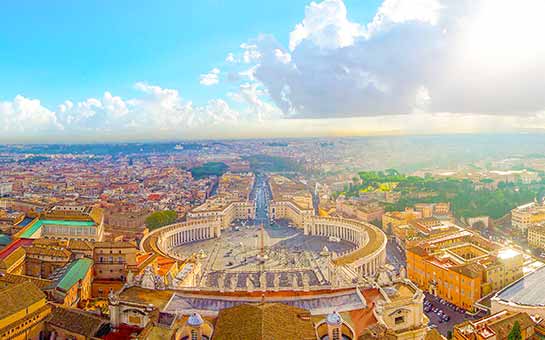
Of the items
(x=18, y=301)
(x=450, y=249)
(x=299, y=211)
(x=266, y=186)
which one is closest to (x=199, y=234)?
(x=299, y=211)

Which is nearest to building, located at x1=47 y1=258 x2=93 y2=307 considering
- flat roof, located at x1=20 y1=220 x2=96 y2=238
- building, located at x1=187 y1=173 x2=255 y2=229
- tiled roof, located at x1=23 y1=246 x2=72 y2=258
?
tiled roof, located at x1=23 y1=246 x2=72 y2=258

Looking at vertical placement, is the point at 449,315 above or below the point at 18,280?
below

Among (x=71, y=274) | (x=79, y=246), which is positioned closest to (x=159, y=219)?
Result: (x=79, y=246)

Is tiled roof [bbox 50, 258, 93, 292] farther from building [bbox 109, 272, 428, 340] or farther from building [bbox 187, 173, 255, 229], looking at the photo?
building [bbox 187, 173, 255, 229]

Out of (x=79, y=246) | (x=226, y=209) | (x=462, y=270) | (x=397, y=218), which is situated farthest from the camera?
(x=226, y=209)

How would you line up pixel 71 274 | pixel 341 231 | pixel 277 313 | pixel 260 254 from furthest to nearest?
pixel 341 231
pixel 260 254
pixel 71 274
pixel 277 313

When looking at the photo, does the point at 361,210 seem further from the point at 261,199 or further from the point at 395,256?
the point at 261,199

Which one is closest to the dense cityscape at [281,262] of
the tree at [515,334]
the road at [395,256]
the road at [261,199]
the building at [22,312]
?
the building at [22,312]
